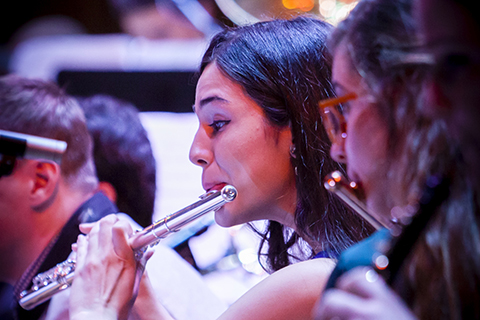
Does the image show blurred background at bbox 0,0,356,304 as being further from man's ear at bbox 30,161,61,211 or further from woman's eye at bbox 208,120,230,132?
woman's eye at bbox 208,120,230,132

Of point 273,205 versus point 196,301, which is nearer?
point 273,205

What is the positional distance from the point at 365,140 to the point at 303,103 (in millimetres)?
467

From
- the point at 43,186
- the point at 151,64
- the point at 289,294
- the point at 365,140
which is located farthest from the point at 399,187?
the point at 151,64

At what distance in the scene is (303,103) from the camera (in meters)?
1.08

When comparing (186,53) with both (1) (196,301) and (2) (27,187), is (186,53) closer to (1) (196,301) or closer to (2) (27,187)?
(2) (27,187)

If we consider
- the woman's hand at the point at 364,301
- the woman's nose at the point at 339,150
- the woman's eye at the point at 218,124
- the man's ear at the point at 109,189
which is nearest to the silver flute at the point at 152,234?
the woman's eye at the point at 218,124

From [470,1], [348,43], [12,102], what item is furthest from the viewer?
[12,102]

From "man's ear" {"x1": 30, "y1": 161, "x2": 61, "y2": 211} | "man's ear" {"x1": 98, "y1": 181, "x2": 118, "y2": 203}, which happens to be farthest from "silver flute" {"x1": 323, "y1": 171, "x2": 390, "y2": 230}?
"man's ear" {"x1": 98, "y1": 181, "x2": 118, "y2": 203}

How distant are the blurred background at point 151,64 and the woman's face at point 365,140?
184 cm

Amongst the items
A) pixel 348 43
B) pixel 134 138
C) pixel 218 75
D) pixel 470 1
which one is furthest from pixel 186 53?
pixel 470 1

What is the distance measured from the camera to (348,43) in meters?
0.67

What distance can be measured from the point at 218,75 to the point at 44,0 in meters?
2.56

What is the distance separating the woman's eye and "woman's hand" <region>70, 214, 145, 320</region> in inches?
12.4

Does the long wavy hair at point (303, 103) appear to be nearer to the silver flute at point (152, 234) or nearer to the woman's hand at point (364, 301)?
the silver flute at point (152, 234)
